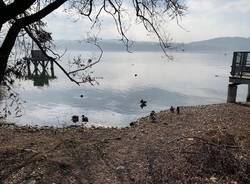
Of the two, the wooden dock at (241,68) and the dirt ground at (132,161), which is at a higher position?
the wooden dock at (241,68)

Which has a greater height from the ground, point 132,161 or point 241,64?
point 241,64

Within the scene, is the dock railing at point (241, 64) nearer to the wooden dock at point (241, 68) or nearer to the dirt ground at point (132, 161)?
the wooden dock at point (241, 68)

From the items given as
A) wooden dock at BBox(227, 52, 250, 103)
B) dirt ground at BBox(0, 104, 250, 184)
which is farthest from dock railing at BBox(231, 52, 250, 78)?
dirt ground at BBox(0, 104, 250, 184)

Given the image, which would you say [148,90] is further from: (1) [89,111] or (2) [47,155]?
(2) [47,155]

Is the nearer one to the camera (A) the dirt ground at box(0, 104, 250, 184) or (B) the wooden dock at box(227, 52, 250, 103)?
(A) the dirt ground at box(0, 104, 250, 184)

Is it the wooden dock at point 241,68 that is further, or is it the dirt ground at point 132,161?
the wooden dock at point 241,68

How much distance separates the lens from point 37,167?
8500 mm

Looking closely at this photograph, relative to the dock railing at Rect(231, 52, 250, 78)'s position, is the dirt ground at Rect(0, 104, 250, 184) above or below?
below

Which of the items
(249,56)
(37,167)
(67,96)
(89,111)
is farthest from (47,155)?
(67,96)

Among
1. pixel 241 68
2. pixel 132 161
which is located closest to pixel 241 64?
pixel 241 68

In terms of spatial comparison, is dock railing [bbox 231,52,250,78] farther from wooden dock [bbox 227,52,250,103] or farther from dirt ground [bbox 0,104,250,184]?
dirt ground [bbox 0,104,250,184]

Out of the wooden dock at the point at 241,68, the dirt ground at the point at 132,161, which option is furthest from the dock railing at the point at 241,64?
Answer: the dirt ground at the point at 132,161

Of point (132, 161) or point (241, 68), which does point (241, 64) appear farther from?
point (132, 161)

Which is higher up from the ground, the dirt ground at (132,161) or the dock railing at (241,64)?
the dock railing at (241,64)
